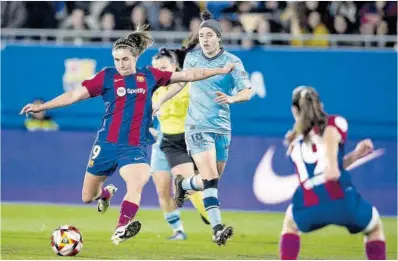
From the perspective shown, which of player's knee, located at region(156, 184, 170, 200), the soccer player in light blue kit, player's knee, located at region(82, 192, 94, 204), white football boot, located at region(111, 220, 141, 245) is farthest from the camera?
player's knee, located at region(156, 184, 170, 200)

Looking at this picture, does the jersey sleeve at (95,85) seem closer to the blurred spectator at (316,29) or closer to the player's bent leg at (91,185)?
the player's bent leg at (91,185)

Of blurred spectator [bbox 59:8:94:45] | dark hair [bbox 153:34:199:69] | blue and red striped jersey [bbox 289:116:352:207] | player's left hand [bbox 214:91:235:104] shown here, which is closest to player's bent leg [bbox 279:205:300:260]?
blue and red striped jersey [bbox 289:116:352:207]

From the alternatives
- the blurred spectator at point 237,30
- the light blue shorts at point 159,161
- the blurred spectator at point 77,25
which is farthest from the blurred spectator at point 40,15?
the light blue shorts at point 159,161

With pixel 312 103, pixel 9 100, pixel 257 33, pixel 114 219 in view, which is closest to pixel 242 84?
pixel 312 103

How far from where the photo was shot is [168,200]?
47.0 feet

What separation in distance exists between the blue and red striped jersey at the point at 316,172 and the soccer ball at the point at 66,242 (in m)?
3.45

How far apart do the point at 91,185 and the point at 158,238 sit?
2489mm

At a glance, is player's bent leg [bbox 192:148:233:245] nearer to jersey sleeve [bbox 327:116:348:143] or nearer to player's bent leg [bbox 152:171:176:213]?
player's bent leg [bbox 152:171:176:213]

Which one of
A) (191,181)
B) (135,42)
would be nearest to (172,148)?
(191,181)

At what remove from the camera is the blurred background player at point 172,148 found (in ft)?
46.0

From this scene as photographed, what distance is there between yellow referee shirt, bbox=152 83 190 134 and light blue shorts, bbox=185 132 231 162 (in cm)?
116

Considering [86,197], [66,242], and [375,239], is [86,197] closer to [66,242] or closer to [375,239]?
[66,242]

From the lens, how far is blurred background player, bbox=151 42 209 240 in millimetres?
14031

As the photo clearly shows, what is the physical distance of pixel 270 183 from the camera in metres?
18.5
